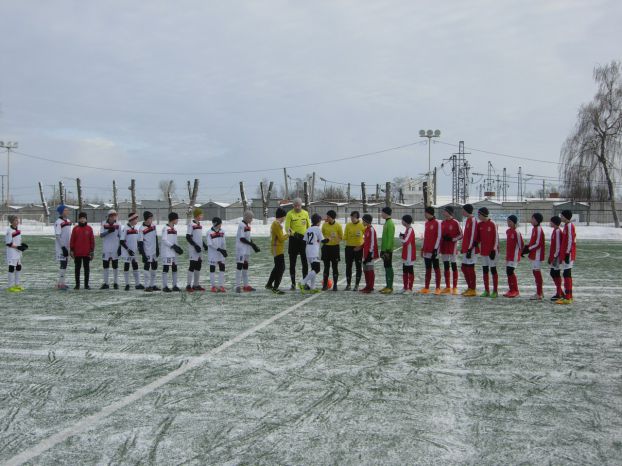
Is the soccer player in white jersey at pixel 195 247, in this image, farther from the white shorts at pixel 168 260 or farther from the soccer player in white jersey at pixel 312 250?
the soccer player in white jersey at pixel 312 250

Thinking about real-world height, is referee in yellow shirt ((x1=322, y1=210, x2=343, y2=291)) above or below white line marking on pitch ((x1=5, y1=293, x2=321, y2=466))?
above

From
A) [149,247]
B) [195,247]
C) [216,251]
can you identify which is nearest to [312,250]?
[216,251]

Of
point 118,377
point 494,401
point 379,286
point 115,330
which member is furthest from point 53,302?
point 494,401

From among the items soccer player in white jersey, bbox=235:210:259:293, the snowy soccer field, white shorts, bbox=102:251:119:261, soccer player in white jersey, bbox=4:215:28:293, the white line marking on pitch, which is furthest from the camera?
white shorts, bbox=102:251:119:261

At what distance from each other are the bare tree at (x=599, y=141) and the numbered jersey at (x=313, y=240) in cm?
4411

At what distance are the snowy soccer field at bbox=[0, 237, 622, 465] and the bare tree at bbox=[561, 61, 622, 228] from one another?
44334 millimetres

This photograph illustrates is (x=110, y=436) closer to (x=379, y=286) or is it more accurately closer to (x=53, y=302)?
(x=53, y=302)

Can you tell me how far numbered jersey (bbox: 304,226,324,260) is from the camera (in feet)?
41.0

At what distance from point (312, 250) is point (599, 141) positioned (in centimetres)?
4572

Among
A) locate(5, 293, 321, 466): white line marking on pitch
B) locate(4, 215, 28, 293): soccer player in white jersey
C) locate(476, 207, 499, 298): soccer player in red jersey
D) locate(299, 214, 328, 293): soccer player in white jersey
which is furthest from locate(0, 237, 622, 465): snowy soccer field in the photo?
locate(4, 215, 28, 293): soccer player in white jersey

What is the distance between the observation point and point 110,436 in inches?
174

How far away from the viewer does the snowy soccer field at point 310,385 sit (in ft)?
13.9

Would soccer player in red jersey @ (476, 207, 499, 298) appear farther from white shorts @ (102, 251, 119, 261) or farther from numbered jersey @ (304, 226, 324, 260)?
white shorts @ (102, 251, 119, 261)

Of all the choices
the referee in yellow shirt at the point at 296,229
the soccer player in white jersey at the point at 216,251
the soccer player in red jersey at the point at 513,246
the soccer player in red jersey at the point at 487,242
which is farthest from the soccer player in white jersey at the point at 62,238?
the soccer player in red jersey at the point at 513,246
